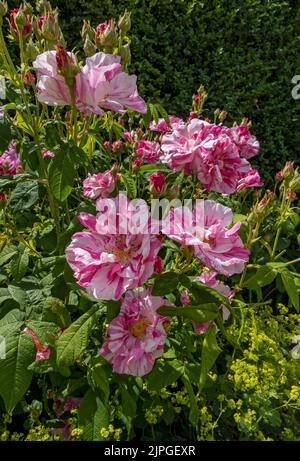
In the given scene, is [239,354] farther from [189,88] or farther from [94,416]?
[189,88]

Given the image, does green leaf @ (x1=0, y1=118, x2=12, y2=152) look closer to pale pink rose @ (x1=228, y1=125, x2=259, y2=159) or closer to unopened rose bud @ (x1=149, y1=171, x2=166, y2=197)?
unopened rose bud @ (x1=149, y1=171, x2=166, y2=197)

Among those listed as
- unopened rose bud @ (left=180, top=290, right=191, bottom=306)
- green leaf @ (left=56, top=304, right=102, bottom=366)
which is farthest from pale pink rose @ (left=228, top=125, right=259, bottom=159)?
green leaf @ (left=56, top=304, right=102, bottom=366)

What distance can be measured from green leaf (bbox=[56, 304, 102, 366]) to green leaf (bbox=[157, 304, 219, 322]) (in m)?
0.17

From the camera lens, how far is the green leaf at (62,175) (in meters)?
1.08

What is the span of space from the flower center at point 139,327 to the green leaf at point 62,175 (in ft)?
0.98

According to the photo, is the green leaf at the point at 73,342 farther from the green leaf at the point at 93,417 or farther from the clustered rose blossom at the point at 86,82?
the clustered rose blossom at the point at 86,82

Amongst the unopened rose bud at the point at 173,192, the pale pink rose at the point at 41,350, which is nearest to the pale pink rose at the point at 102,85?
the unopened rose bud at the point at 173,192

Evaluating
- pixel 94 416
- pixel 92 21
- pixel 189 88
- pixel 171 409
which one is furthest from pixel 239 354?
pixel 92 21

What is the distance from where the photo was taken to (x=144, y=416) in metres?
1.42

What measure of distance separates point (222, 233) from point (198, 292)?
14cm

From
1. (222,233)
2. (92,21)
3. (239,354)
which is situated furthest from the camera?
(92,21)

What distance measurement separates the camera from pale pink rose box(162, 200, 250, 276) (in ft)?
3.27

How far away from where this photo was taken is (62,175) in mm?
1090

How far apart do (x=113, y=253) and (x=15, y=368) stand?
0.30 metres
